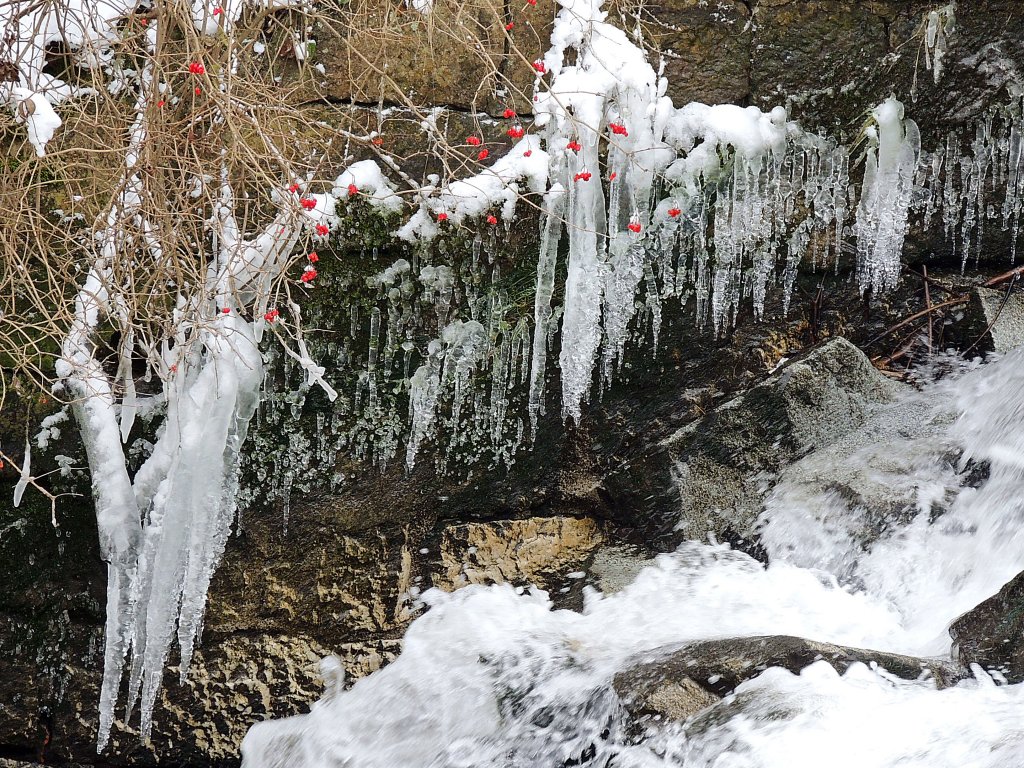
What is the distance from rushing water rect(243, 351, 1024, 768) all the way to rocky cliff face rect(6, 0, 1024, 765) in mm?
108

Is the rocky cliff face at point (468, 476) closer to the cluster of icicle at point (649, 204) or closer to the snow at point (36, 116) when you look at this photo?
the cluster of icicle at point (649, 204)

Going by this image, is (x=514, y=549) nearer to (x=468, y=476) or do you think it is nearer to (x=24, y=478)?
(x=468, y=476)

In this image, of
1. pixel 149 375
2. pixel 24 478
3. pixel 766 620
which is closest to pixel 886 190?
pixel 766 620

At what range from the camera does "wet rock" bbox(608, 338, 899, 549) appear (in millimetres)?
2969

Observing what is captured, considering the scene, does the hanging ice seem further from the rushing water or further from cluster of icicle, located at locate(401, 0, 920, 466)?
the rushing water

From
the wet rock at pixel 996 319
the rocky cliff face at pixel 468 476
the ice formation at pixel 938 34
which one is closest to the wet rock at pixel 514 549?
the rocky cliff face at pixel 468 476

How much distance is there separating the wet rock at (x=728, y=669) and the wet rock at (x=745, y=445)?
2.40 ft

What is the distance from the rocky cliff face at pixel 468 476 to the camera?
289cm

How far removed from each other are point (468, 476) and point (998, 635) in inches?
60.6

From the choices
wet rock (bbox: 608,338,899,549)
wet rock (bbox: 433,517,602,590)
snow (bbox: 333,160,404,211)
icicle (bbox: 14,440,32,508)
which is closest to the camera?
icicle (bbox: 14,440,32,508)

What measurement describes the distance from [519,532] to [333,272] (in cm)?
100

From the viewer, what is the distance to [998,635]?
208cm

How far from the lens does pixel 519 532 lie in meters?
3.12

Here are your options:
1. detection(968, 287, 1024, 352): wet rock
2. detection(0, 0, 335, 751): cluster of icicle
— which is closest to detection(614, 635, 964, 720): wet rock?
detection(0, 0, 335, 751): cluster of icicle
